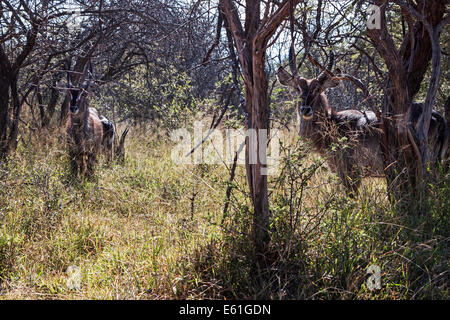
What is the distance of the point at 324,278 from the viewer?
8.73 feet

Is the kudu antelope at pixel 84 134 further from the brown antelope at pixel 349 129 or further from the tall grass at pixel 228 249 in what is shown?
the brown antelope at pixel 349 129

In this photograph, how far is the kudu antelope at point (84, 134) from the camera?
620 centimetres

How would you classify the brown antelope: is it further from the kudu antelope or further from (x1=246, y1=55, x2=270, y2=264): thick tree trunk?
the kudu antelope

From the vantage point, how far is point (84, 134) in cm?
716

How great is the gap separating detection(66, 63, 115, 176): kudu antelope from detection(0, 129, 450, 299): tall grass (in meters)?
1.81

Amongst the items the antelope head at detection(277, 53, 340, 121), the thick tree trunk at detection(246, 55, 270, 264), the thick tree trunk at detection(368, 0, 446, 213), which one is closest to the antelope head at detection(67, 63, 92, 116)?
the antelope head at detection(277, 53, 340, 121)

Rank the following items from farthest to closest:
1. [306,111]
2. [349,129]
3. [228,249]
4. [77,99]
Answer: [77,99] → [306,111] → [349,129] → [228,249]

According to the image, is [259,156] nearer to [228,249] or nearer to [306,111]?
[228,249]

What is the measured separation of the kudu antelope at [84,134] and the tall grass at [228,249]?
5.95ft

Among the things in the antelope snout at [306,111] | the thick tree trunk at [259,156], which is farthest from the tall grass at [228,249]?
the antelope snout at [306,111]

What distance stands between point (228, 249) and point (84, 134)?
5.08m

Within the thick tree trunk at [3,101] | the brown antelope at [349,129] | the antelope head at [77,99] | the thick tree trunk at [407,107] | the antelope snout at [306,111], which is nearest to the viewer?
the thick tree trunk at [407,107]

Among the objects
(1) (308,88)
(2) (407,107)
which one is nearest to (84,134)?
(1) (308,88)
